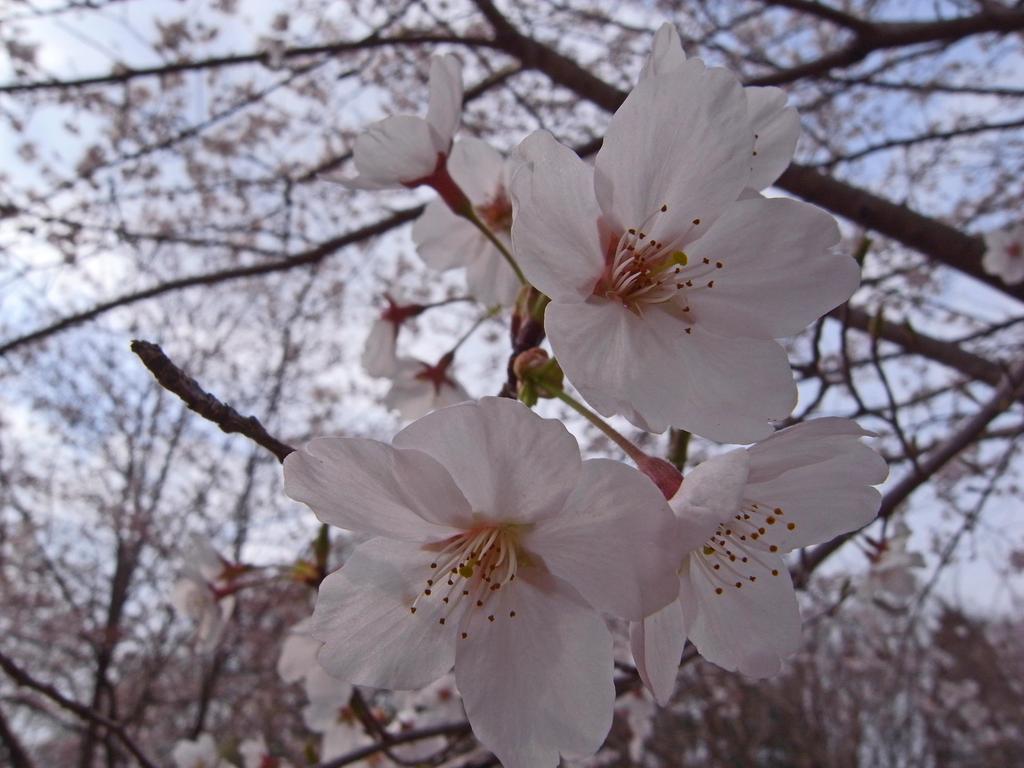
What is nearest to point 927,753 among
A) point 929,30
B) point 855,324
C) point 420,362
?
point 855,324

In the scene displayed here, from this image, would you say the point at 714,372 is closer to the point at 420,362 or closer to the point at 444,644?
the point at 444,644

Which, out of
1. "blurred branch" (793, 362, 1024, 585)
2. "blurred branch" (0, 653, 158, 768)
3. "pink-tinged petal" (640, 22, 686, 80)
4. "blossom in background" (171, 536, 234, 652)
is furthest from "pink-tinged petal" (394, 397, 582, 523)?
"blossom in background" (171, 536, 234, 652)

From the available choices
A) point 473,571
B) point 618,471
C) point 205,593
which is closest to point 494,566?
point 473,571

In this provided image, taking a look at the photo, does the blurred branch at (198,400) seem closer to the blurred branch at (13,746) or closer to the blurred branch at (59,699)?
the blurred branch at (59,699)

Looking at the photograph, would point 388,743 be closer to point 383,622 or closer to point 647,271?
point 383,622

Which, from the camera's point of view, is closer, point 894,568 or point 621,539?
point 621,539
